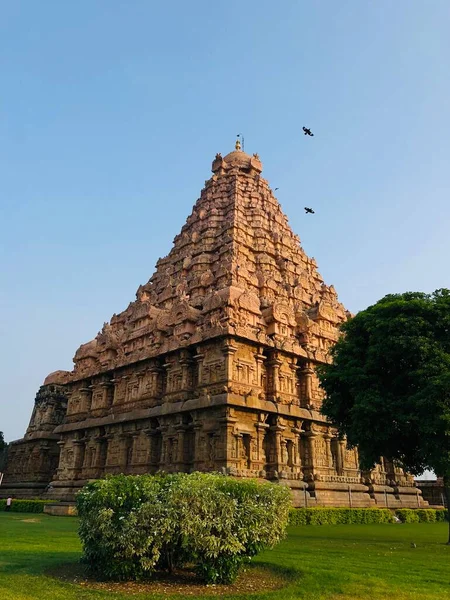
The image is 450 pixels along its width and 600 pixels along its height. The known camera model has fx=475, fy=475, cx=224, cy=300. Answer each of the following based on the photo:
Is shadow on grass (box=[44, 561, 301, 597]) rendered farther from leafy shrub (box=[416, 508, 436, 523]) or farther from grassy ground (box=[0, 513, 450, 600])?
leafy shrub (box=[416, 508, 436, 523])

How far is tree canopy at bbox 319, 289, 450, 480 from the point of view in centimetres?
1755

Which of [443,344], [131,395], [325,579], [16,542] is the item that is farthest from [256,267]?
[325,579]

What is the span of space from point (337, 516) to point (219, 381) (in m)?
9.71

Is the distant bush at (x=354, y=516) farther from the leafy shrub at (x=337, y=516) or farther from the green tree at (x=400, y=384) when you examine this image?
the green tree at (x=400, y=384)

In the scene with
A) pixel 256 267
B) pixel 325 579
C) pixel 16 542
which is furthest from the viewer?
pixel 256 267

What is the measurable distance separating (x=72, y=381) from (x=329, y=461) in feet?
75.2

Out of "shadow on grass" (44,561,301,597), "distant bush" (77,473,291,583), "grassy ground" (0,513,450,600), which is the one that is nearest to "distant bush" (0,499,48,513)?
"grassy ground" (0,513,450,600)

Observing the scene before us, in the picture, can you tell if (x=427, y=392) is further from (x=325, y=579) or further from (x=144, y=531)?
(x=144, y=531)

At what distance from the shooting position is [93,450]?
3725 centimetres

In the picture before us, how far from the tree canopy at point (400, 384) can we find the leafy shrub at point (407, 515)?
38.3 feet

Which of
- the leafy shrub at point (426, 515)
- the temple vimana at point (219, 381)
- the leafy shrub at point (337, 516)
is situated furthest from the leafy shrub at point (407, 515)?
the temple vimana at point (219, 381)

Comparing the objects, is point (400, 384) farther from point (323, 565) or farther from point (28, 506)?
point (28, 506)

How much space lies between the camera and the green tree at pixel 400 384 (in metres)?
17.5

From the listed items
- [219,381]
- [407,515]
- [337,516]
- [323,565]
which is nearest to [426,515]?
[407,515]
